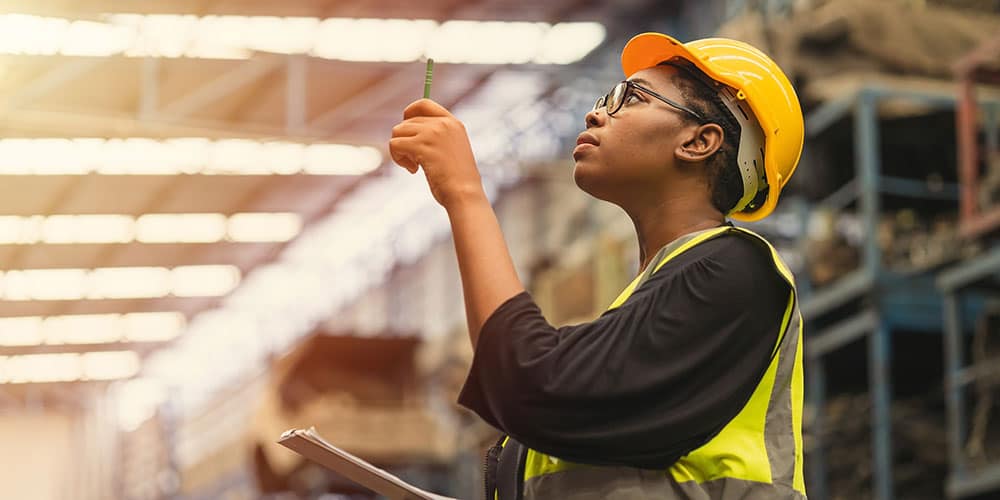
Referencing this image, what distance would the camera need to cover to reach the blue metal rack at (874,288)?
12.9 m

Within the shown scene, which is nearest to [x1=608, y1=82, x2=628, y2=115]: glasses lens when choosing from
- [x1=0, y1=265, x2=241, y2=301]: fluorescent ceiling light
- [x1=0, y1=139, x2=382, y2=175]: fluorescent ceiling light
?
[x1=0, y1=139, x2=382, y2=175]: fluorescent ceiling light

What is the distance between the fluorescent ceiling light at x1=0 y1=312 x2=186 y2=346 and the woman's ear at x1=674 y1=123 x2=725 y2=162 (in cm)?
3287

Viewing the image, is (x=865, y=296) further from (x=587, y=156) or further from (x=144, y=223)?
(x=144, y=223)

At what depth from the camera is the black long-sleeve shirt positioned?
206 cm

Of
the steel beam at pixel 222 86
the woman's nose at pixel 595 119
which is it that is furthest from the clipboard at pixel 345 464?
the steel beam at pixel 222 86

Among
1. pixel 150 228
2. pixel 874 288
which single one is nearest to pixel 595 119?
pixel 874 288

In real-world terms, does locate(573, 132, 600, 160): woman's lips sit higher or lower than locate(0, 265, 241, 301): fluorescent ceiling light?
lower

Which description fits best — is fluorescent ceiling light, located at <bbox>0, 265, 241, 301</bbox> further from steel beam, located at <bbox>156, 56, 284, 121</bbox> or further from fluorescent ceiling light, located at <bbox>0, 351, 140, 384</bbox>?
steel beam, located at <bbox>156, 56, 284, 121</bbox>

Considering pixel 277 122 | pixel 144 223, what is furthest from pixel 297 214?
pixel 277 122

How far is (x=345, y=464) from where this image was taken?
2.25 metres

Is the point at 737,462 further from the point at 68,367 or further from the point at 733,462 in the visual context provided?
the point at 68,367

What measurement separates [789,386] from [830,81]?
10960 mm

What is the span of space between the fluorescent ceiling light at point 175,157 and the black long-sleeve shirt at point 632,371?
2064 centimetres

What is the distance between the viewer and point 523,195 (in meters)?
28.2
